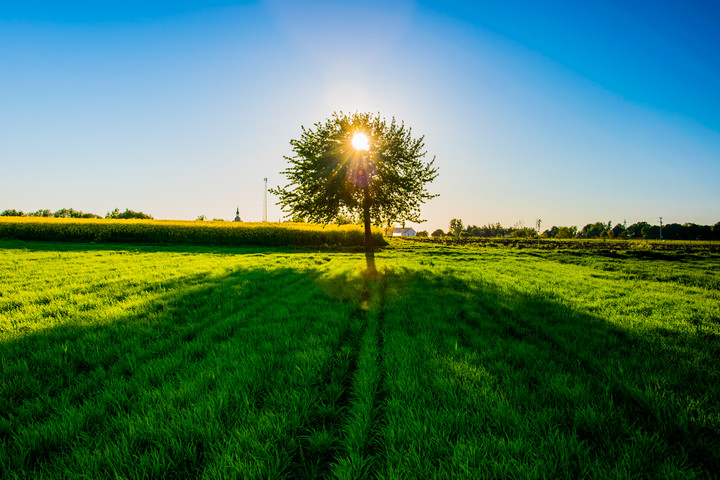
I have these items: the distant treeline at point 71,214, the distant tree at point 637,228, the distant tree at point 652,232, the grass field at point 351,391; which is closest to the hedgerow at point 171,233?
the grass field at point 351,391

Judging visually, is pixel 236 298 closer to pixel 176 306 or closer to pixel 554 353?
pixel 176 306

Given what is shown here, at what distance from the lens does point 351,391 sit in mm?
2842

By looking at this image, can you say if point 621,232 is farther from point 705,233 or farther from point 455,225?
point 455,225

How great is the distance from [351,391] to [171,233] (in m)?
30.6

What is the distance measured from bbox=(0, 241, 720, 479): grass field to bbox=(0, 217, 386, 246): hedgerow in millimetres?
21419

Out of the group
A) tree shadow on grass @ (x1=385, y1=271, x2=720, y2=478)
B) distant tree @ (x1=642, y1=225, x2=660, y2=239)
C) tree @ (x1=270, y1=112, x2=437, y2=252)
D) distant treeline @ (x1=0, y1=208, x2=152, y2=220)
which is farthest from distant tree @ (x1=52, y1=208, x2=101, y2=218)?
distant tree @ (x1=642, y1=225, x2=660, y2=239)

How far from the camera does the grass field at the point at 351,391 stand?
5.99 feet

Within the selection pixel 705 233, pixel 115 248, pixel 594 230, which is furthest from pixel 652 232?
pixel 115 248

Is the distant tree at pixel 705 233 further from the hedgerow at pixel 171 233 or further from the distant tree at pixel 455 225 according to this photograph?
the hedgerow at pixel 171 233

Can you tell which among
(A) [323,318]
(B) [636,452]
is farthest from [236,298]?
(B) [636,452]

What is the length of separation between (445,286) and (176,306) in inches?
264

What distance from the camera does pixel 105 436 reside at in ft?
6.54

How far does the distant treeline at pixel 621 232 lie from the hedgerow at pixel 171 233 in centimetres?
7333

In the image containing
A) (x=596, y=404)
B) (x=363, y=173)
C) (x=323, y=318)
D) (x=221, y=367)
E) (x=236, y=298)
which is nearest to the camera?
(x=596, y=404)
